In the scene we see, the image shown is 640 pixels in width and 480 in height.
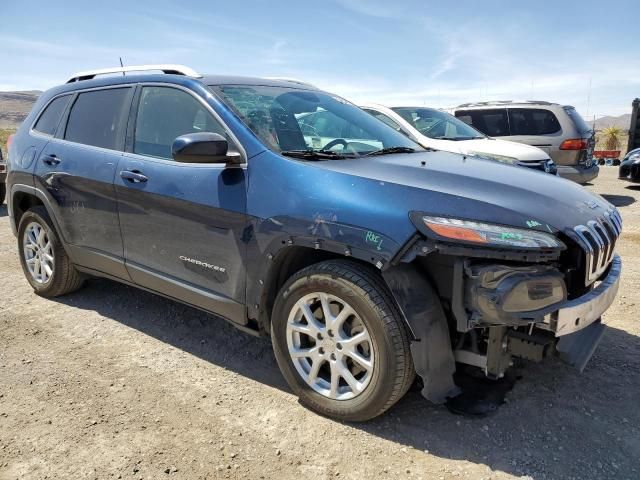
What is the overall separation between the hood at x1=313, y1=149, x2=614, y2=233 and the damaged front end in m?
0.09

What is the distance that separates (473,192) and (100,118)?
284 centimetres

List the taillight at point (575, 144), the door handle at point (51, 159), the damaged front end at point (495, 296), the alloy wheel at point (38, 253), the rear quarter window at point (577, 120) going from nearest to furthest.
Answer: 1. the damaged front end at point (495, 296)
2. the door handle at point (51, 159)
3. the alloy wheel at point (38, 253)
4. the taillight at point (575, 144)
5. the rear quarter window at point (577, 120)

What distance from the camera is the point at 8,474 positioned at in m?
2.42

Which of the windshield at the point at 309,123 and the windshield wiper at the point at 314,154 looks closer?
the windshield wiper at the point at 314,154

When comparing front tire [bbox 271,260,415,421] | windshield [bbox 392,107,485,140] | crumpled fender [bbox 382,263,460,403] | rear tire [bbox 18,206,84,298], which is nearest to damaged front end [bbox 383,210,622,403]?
crumpled fender [bbox 382,263,460,403]

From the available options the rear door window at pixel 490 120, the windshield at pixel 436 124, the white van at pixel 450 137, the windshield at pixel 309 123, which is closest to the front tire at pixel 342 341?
Result: the windshield at pixel 309 123

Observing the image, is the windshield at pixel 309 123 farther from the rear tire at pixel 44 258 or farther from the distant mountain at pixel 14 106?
the distant mountain at pixel 14 106

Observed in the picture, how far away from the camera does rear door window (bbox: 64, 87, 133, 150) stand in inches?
148

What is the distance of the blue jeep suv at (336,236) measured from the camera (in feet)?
7.89

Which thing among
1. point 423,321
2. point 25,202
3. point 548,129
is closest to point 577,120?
point 548,129

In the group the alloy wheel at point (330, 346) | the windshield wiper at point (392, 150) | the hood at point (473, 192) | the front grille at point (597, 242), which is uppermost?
the windshield wiper at point (392, 150)

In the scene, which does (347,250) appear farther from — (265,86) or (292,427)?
(265,86)

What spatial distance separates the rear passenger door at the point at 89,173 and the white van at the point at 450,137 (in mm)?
4059

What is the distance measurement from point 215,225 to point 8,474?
155 cm
